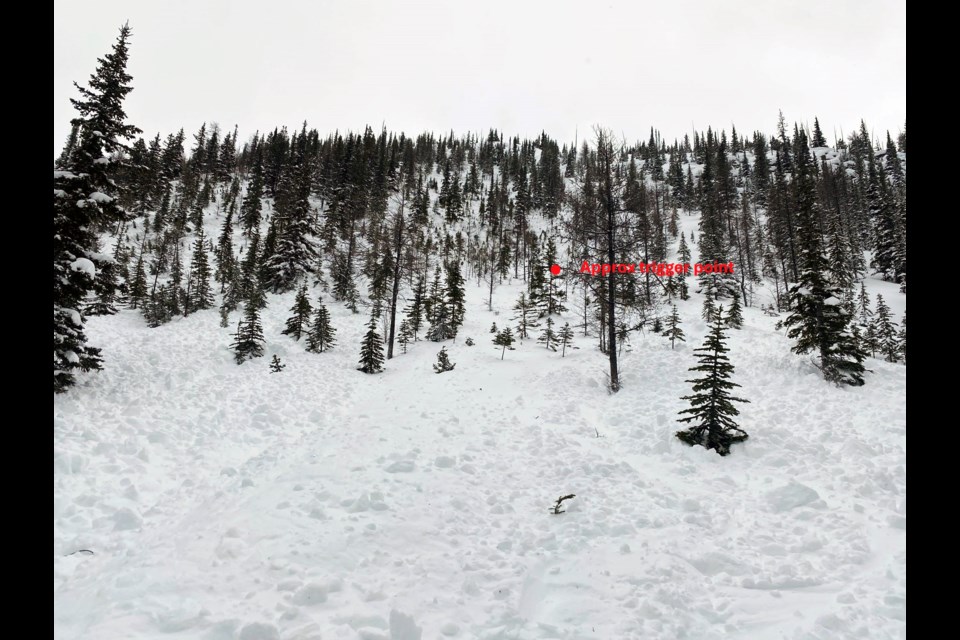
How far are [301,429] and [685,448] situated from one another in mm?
10769

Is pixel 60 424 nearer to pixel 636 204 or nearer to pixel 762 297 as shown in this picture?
pixel 636 204

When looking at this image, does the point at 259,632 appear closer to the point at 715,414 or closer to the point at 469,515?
the point at 469,515

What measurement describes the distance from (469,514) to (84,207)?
44.8 ft

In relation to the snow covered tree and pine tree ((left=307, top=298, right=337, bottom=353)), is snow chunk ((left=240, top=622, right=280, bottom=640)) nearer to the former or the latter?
pine tree ((left=307, top=298, right=337, bottom=353))

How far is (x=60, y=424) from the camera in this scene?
8250 mm

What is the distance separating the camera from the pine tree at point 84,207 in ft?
33.1

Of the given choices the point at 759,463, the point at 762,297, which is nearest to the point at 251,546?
the point at 759,463

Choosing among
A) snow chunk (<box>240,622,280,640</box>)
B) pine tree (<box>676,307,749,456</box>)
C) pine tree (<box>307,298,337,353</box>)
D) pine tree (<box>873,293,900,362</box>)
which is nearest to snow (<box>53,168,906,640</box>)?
snow chunk (<box>240,622,280,640</box>)

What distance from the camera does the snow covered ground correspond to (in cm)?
447

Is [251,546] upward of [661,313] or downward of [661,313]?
downward

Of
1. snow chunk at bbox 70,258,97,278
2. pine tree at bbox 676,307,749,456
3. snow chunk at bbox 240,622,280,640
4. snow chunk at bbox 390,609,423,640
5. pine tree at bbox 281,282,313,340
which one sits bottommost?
snow chunk at bbox 390,609,423,640

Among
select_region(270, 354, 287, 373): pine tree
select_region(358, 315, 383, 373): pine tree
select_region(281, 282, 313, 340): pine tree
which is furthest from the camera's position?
select_region(281, 282, 313, 340): pine tree

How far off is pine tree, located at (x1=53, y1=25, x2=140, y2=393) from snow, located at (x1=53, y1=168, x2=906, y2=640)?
2.35 feet

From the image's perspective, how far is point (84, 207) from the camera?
424 inches
